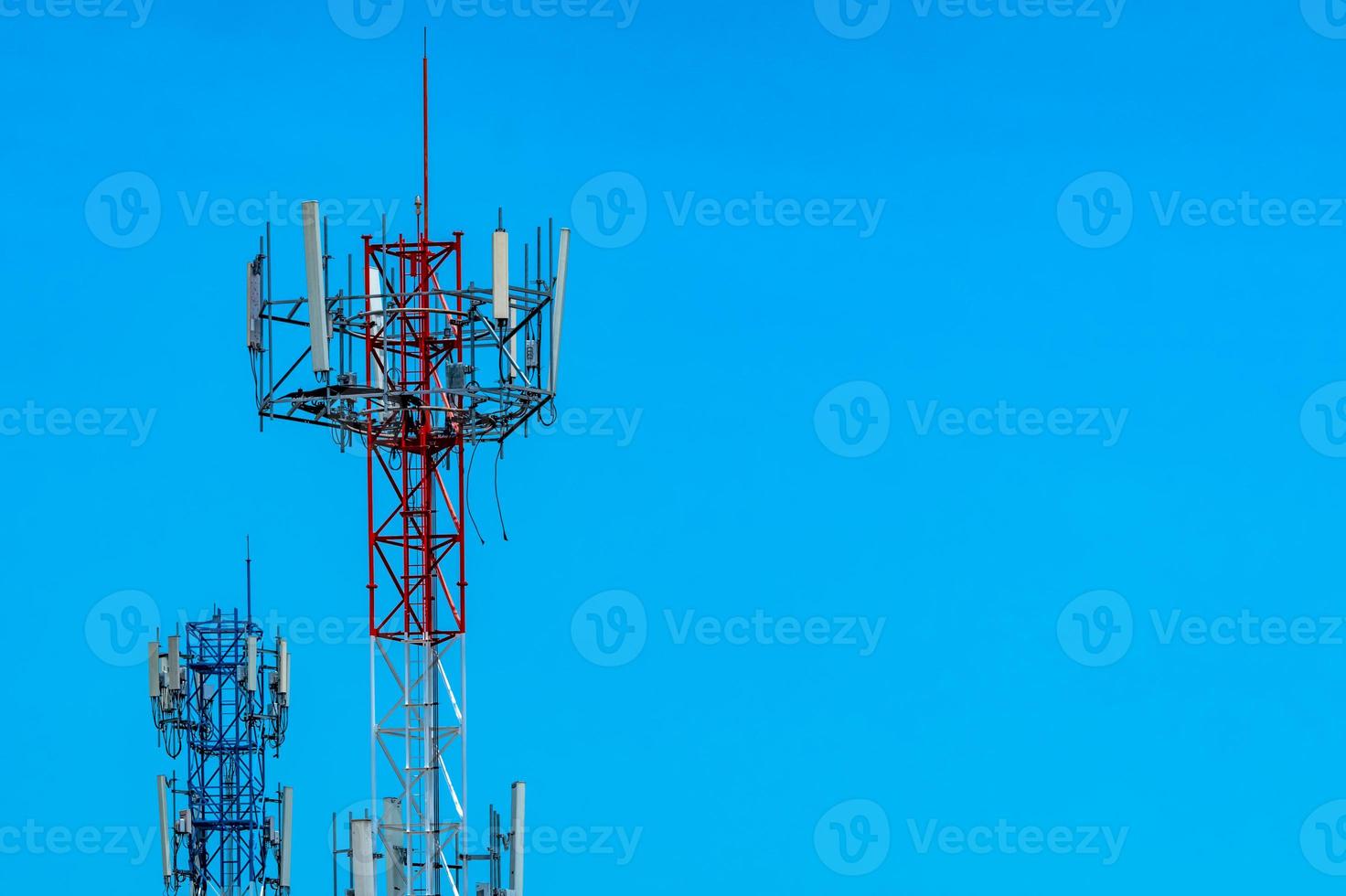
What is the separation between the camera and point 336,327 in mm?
25281

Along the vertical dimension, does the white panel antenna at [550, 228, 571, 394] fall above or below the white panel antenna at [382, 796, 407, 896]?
above

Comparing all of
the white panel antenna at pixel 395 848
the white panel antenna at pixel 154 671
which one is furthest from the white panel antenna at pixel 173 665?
the white panel antenna at pixel 395 848

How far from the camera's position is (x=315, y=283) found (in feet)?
80.2

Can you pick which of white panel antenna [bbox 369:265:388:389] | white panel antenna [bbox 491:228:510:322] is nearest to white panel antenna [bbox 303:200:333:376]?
white panel antenna [bbox 369:265:388:389]

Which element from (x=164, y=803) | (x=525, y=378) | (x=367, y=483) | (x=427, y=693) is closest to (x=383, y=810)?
(x=427, y=693)

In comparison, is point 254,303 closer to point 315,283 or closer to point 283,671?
point 315,283

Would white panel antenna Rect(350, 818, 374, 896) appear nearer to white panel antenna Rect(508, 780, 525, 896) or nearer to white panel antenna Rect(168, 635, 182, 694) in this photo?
white panel antenna Rect(508, 780, 525, 896)

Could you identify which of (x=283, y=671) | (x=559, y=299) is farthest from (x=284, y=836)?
(x=559, y=299)

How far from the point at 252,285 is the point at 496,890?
790 cm

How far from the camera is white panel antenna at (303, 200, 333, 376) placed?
960 inches

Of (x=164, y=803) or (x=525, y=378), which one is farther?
(x=164, y=803)

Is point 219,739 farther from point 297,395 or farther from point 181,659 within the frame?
point 297,395

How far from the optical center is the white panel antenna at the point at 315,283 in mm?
24375

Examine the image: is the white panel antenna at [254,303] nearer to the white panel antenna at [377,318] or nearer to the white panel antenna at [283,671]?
the white panel antenna at [377,318]
